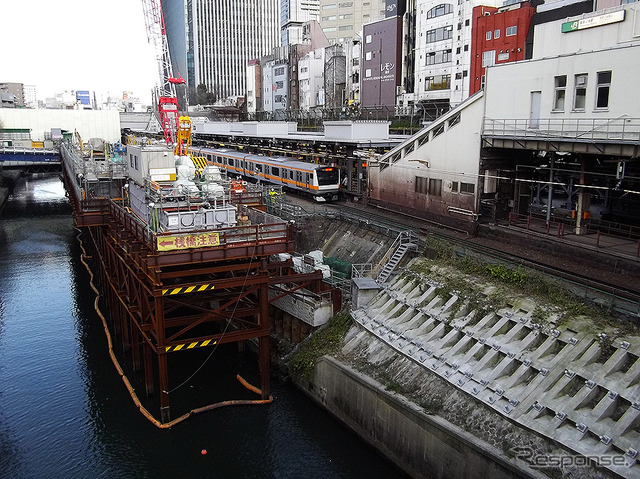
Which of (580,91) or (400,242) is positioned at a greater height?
(580,91)

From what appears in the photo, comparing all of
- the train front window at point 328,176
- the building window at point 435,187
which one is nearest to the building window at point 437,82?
the train front window at point 328,176

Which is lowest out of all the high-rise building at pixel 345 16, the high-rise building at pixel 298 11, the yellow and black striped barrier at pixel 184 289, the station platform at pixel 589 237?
the yellow and black striped barrier at pixel 184 289

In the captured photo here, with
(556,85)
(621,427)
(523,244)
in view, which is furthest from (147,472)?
(556,85)

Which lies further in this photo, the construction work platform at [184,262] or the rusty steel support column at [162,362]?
the construction work platform at [184,262]

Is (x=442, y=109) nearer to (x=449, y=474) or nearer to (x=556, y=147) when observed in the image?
(x=556, y=147)

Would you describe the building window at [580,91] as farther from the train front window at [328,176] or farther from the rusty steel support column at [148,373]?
the rusty steel support column at [148,373]

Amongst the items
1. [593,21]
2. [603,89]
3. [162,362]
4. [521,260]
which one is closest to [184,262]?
[162,362]

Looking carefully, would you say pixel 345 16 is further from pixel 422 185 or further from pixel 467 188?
pixel 467 188
